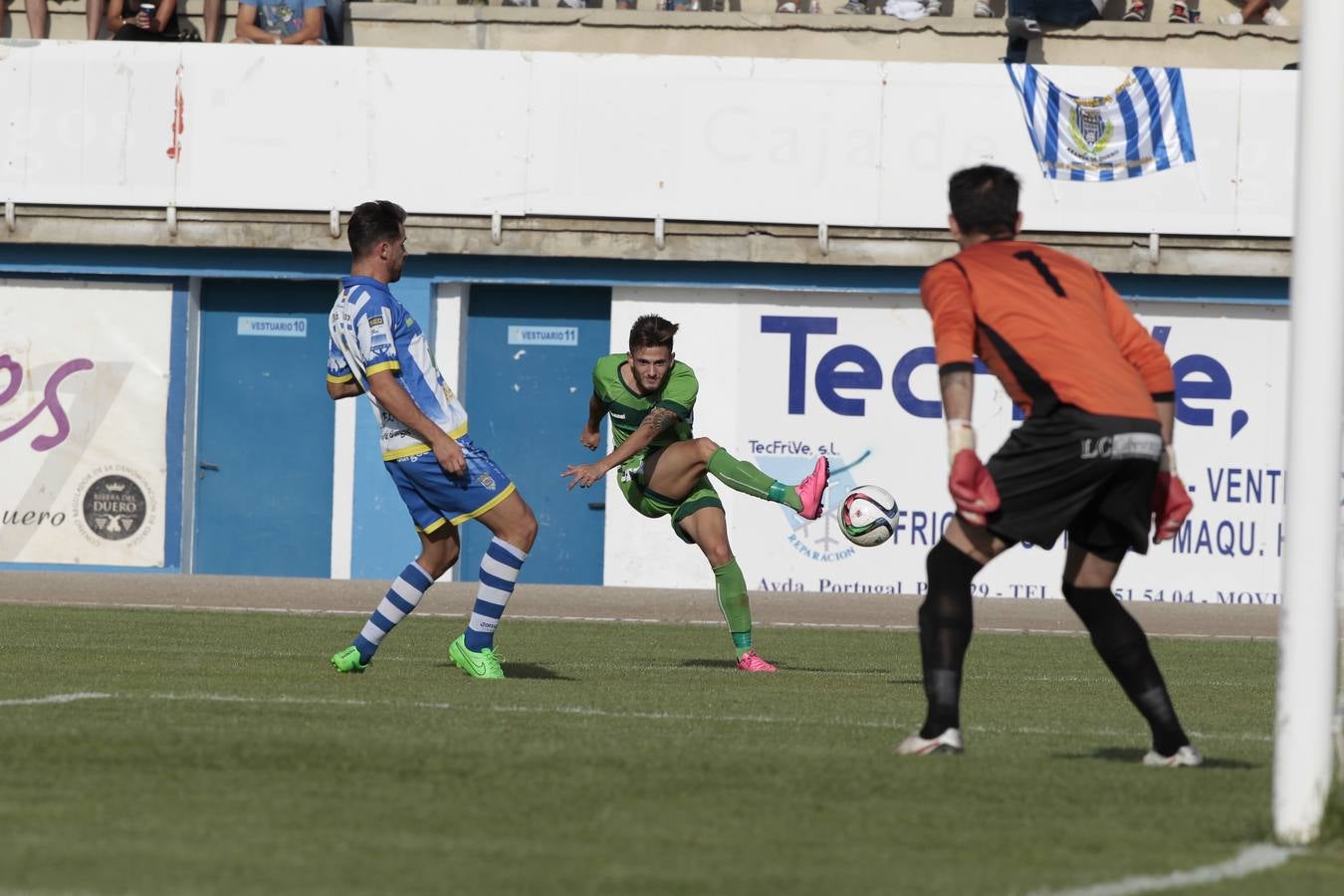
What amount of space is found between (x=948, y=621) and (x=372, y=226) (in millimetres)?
3943

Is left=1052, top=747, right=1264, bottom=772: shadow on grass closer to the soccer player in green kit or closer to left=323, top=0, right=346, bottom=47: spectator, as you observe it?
the soccer player in green kit

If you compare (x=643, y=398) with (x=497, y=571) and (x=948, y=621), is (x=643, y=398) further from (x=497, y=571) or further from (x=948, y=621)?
(x=948, y=621)

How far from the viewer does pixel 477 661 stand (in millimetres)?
10031

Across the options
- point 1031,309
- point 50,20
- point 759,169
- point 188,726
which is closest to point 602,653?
point 188,726

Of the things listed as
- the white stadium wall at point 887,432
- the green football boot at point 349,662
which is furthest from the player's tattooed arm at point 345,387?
the white stadium wall at point 887,432

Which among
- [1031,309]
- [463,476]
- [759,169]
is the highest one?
[759,169]

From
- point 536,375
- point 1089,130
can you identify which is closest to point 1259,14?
point 1089,130

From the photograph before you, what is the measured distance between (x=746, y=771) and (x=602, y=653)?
6.07 m

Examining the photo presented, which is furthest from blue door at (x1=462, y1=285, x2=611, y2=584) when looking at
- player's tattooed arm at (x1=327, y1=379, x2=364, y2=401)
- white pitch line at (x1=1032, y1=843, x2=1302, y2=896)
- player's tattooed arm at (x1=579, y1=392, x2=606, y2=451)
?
white pitch line at (x1=1032, y1=843, x2=1302, y2=896)

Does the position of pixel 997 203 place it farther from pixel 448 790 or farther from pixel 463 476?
pixel 463 476

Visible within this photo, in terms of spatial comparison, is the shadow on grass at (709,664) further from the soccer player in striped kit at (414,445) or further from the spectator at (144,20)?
the spectator at (144,20)

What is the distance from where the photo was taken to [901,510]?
20859 millimetres

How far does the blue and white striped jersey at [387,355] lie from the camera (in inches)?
377

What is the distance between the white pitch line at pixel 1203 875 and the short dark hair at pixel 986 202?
2.32 meters
